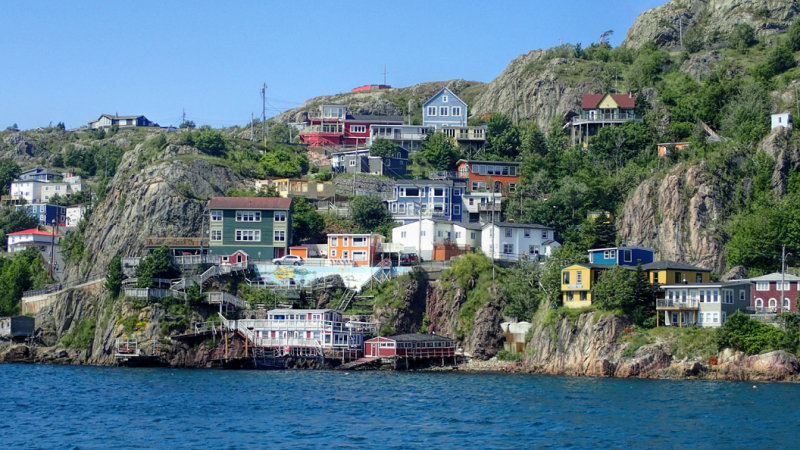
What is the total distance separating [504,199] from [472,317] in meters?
28.7

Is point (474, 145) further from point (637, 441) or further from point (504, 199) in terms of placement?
point (637, 441)

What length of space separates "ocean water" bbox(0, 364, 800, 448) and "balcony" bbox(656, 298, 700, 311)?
30.1ft

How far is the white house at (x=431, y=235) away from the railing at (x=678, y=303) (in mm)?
25031

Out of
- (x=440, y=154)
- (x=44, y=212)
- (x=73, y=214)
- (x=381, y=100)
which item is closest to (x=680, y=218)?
(x=440, y=154)

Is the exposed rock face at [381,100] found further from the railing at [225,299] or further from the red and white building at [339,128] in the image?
the railing at [225,299]

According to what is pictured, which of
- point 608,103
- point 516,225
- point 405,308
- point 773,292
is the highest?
point 608,103

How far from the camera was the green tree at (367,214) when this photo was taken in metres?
112

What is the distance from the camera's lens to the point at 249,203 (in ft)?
344

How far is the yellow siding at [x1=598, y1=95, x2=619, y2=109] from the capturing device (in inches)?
5027

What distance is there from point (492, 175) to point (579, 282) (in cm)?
3683

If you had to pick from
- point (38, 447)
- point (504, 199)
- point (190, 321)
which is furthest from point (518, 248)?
point (38, 447)

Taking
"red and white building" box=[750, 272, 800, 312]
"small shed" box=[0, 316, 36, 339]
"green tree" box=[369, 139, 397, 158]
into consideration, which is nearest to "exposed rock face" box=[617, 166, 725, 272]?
"red and white building" box=[750, 272, 800, 312]

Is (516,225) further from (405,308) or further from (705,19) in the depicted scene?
(705,19)

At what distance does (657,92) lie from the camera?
13288cm
